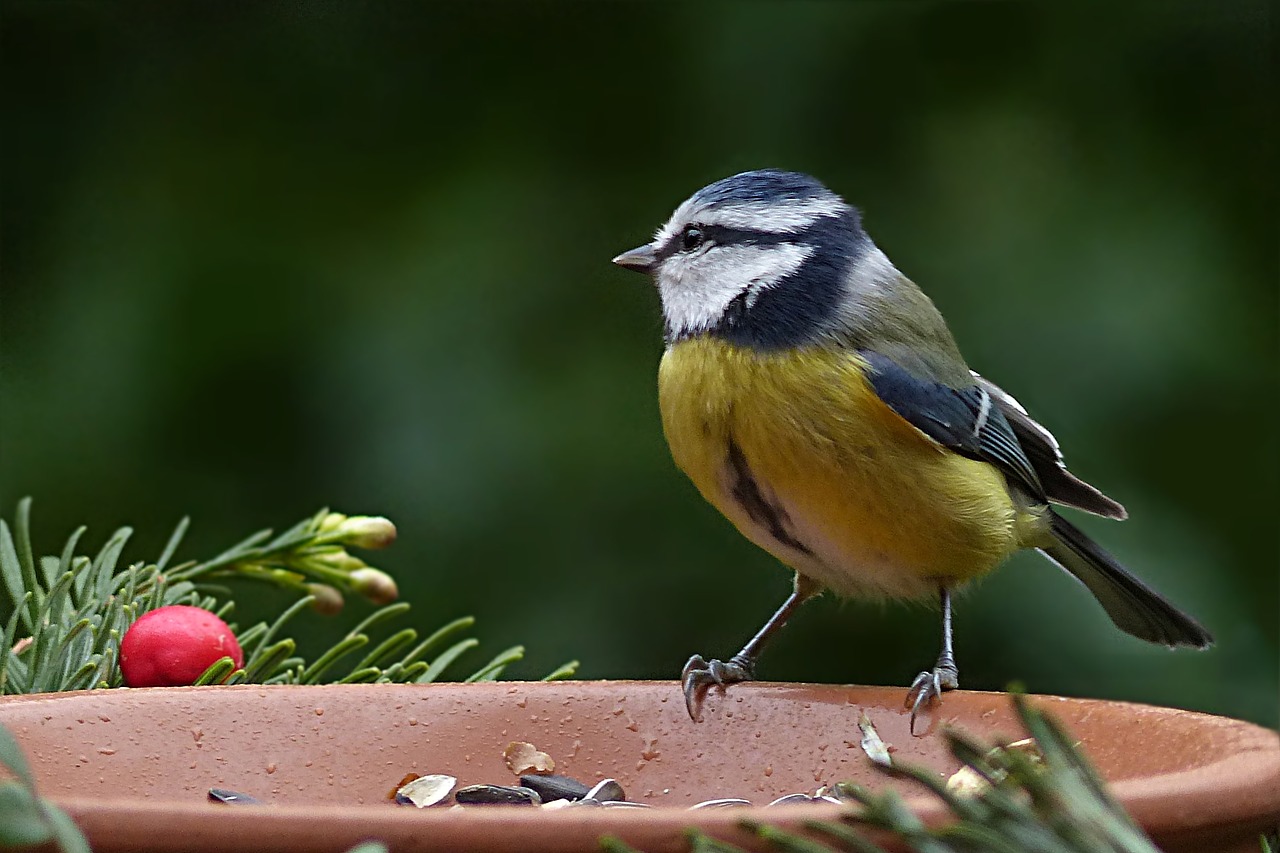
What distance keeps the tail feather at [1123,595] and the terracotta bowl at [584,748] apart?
1.02 meters

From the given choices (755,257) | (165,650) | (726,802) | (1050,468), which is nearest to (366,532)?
(165,650)

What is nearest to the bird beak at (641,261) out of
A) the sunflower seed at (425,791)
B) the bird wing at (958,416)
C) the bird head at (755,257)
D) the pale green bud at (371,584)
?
the bird head at (755,257)

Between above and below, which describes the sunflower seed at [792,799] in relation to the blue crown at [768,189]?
below

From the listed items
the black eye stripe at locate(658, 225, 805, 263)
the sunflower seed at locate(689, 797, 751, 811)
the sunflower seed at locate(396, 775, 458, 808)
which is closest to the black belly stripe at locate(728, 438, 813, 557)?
the black eye stripe at locate(658, 225, 805, 263)

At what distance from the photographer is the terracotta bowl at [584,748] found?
0.74 meters

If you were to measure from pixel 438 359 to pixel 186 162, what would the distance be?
0.63 m

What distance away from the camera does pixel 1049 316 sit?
2693 millimetres

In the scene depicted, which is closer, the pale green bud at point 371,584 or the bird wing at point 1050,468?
the pale green bud at point 371,584

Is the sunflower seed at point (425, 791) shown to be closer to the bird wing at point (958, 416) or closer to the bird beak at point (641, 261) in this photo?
the bird wing at point (958, 416)

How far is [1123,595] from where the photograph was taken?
2287mm

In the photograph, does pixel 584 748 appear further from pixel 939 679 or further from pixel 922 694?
pixel 939 679

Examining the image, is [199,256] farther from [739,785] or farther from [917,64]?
[739,785]

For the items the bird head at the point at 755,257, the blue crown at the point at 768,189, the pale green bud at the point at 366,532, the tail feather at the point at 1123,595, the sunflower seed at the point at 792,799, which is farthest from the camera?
the tail feather at the point at 1123,595

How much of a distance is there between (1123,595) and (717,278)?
79 cm
